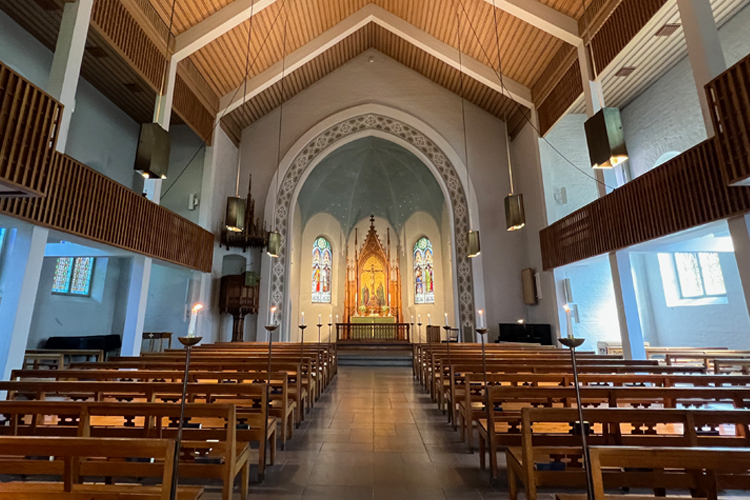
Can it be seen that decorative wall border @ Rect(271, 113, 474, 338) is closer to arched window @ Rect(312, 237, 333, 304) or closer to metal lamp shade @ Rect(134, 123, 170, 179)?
arched window @ Rect(312, 237, 333, 304)

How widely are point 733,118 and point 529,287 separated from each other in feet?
19.9

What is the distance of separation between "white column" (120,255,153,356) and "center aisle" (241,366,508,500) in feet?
13.0

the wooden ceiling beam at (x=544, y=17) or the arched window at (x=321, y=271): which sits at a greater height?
the wooden ceiling beam at (x=544, y=17)

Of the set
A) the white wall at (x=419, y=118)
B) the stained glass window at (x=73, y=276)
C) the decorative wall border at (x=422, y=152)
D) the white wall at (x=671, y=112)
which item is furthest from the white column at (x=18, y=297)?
the white wall at (x=671, y=112)

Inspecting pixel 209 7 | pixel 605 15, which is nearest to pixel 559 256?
pixel 605 15

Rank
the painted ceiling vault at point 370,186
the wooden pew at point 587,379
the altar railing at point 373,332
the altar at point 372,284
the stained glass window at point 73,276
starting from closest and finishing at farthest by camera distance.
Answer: the wooden pew at point 587,379 → the stained glass window at point 73,276 → the painted ceiling vault at point 370,186 → the altar railing at point 373,332 → the altar at point 372,284

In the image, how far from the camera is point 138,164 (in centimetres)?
434

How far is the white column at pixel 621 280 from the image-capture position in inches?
247

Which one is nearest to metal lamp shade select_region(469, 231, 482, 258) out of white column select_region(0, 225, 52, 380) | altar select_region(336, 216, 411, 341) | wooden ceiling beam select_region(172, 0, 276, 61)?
altar select_region(336, 216, 411, 341)

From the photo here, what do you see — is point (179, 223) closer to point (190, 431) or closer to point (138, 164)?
point (138, 164)

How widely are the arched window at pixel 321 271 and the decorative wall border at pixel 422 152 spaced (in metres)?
4.61

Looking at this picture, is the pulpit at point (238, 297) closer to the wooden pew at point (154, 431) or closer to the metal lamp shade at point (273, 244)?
the metal lamp shade at point (273, 244)

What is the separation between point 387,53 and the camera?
11.6 metres

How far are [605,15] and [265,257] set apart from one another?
29.8 ft
